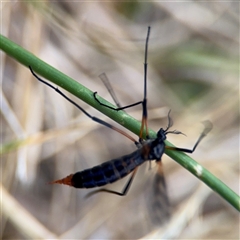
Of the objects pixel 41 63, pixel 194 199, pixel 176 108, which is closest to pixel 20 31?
pixel 176 108

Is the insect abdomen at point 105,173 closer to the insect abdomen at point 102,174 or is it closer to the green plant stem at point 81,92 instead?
the insect abdomen at point 102,174

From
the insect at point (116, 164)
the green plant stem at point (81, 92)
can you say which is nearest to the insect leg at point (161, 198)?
the insect at point (116, 164)

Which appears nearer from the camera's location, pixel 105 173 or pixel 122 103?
pixel 105 173

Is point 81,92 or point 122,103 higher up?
point 122,103

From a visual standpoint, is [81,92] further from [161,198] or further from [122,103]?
[122,103]

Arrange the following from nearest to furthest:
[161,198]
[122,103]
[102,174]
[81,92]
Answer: [81,92] < [102,174] < [161,198] < [122,103]

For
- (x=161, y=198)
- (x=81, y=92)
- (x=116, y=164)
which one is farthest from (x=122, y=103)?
(x=81, y=92)

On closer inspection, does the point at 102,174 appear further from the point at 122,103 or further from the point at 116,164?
the point at 122,103

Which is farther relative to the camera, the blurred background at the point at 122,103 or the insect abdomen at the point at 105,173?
the blurred background at the point at 122,103

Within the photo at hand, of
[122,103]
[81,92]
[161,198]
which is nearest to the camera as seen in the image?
[81,92]

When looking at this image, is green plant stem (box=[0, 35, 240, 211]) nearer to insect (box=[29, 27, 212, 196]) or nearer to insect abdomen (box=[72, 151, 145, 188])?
insect (box=[29, 27, 212, 196])
